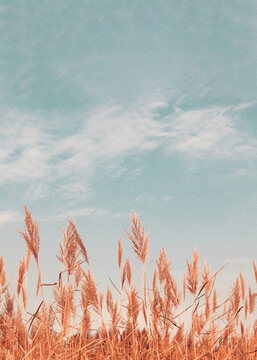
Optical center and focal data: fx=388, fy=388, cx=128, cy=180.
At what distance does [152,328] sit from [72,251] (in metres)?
1.20

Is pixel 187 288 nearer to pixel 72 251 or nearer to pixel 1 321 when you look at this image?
pixel 72 251

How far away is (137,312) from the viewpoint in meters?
3.81

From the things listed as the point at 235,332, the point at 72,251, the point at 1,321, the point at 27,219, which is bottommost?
the point at 235,332

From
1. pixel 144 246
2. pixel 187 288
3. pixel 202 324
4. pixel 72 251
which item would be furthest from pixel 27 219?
pixel 202 324

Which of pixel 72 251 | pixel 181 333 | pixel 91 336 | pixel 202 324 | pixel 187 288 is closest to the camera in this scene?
pixel 72 251

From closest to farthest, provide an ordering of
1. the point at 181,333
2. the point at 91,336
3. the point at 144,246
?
the point at 144,246 → the point at 181,333 → the point at 91,336

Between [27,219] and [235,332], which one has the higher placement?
[27,219]

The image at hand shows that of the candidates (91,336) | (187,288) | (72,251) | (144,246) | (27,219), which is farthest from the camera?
(91,336)

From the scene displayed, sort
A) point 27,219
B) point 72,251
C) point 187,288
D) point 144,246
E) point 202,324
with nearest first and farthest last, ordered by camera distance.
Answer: point 27,219 < point 72,251 < point 144,246 < point 187,288 < point 202,324

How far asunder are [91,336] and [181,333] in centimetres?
177

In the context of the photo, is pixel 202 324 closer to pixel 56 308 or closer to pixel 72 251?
pixel 56 308

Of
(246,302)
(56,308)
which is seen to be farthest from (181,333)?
(56,308)

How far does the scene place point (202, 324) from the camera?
4.04m

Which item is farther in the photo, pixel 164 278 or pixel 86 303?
pixel 86 303
